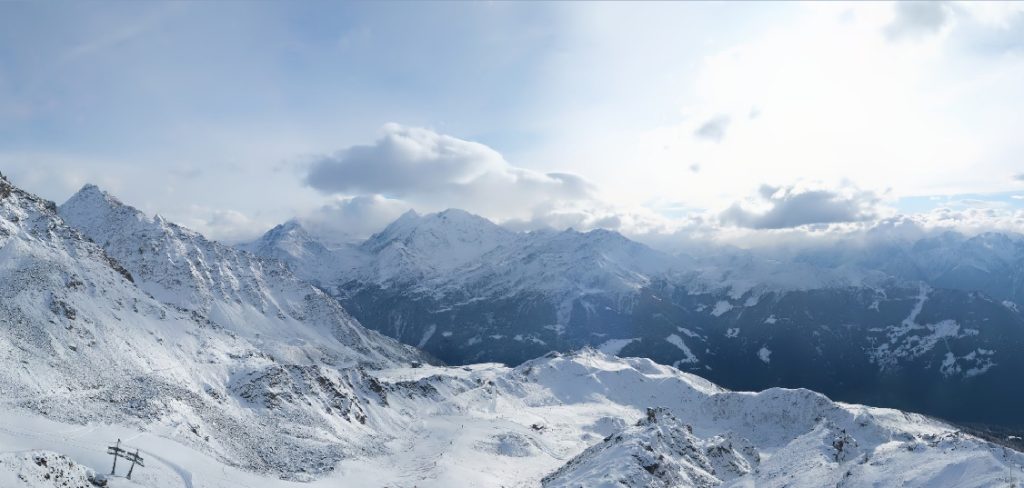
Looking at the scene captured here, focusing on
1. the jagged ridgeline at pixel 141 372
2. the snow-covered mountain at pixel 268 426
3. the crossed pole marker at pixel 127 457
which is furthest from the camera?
the jagged ridgeline at pixel 141 372

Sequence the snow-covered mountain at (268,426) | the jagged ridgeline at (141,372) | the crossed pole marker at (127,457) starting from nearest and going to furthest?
the crossed pole marker at (127,457) → the snow-covered mountain at (268,426) → the jagged ridgeline at (141,372)

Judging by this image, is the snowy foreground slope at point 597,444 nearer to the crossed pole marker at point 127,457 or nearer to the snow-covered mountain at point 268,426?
the snow-covered mountain at point 268,426

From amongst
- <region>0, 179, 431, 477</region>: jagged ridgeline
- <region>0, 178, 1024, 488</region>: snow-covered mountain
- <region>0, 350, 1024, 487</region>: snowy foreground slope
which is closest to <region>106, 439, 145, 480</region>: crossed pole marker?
<region>0, 350, 1024, 487</region>: snowy foreground slope

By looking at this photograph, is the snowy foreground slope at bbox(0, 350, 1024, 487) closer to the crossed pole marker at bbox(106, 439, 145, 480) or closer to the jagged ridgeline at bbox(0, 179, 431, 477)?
the crossed pole marker at bbox(106, 439, 145, 480)

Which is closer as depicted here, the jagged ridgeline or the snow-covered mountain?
the snow-covered mountain

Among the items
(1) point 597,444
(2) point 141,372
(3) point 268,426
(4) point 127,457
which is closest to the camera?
(4) point 127,457

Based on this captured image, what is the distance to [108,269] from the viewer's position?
120 meters

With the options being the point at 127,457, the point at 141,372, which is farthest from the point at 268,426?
the point at 127,457

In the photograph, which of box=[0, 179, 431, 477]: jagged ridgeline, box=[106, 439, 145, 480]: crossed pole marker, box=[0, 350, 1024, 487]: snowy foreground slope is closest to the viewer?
box=[106, 439, 145, 480]: crossed pole marker

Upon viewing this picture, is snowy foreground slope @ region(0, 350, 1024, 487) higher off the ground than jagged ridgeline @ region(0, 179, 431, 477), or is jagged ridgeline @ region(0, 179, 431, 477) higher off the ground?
jagged ridgeline @ region(0, 179, 431, 477)

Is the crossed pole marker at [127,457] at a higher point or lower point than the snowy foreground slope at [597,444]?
higher

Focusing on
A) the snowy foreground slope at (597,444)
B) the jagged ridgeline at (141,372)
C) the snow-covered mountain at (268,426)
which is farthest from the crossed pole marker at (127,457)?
the jagged ridgeline at (141,372)

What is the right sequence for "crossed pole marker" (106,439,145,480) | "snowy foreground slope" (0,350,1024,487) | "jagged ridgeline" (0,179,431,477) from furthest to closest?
1. "jagged ridgeline" (0,179,431,477)
2. "snowy foreground slope" (0,350,1024,487)
3. "crossed pole marker" (106,439,145,480)

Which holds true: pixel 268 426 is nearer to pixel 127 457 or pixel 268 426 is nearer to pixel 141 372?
pixel 141 372
